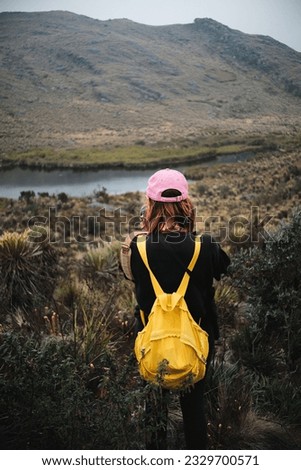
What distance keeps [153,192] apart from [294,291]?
2305 mm

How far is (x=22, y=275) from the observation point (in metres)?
6.41

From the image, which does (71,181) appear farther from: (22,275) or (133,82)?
(133,82)

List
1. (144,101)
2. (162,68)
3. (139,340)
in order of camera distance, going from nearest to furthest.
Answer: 1. (139,340)
2. (144,101)
3. (162,68)

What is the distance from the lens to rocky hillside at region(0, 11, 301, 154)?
53.5 m

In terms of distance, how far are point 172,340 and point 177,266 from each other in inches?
14.3

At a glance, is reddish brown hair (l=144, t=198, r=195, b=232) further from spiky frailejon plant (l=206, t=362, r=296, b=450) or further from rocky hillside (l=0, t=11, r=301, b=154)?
rocky hillside (l=0, t=11, r=301, b=154)

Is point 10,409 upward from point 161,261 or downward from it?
downward

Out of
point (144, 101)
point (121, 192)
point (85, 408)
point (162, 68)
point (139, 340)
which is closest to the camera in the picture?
point (139, 340)

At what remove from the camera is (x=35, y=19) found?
102 meters

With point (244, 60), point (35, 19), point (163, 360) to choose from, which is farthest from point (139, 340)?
point (35, 19)

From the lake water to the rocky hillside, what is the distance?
7.36 meters

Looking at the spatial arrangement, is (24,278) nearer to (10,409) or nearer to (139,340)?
(10,409)

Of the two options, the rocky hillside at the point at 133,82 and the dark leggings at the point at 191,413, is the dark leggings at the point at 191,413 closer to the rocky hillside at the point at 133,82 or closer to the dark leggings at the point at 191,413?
the dark leggings at the point at 191,413

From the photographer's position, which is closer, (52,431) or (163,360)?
(163,360)
